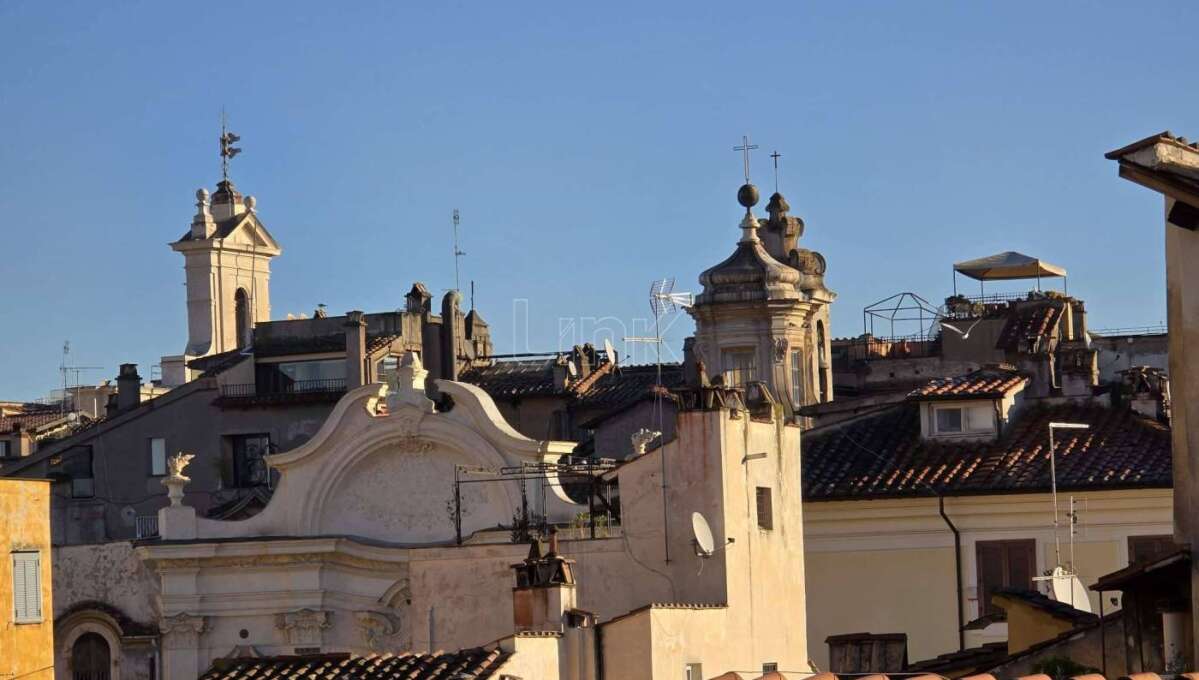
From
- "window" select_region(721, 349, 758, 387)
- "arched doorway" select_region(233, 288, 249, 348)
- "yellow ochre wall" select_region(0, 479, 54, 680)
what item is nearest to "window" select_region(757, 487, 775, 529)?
"yellow ochre wall" select_region(0, 479, 54, 680)

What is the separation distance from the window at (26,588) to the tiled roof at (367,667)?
7.85m

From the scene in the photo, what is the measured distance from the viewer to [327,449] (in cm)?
4828

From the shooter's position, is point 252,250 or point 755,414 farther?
point 252,250

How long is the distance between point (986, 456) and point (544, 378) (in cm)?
2563

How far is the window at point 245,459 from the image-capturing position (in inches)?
2827

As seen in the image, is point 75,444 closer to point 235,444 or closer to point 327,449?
point 235,444

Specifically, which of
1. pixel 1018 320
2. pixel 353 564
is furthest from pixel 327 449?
pixel 1018 320

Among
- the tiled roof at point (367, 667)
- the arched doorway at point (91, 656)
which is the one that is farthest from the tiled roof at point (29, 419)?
the tiled roof at point (367, 667)

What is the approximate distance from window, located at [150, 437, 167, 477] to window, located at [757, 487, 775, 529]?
3342 cm

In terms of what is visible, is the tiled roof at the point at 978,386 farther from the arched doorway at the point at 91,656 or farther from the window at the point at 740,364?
the arched doorway at the point at 91,656

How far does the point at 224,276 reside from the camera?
88.8 metres

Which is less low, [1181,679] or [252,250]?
[252,250]

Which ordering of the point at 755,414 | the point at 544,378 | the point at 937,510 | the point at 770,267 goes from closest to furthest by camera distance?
the point at 755,414, the point at 937,510, the point at 770,267, the point at 544,378

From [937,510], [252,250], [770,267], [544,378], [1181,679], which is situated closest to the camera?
[1181,679]
